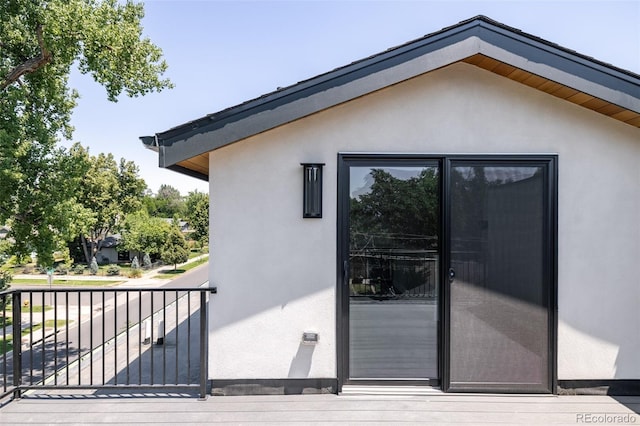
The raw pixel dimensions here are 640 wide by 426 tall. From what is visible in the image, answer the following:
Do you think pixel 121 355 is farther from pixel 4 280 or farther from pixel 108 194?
pixel 108 194

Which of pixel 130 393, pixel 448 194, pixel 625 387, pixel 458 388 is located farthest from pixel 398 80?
pixel 130 393

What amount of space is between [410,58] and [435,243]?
5.48 ft

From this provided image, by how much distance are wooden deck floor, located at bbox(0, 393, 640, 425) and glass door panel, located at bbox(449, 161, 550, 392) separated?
23 cm

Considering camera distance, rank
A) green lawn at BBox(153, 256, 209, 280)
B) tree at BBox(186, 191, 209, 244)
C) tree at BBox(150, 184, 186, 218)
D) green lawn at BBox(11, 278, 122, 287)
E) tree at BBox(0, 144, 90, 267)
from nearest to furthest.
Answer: tree at BBox(0, 144, 90, 267), green lawn at BBox(11, 278, 122, 287), green lawn at BBox(153, 256, 209, 280), tree at BBox(186, 191, 209, 244), tree at BBox(150, 184, 186, 218)

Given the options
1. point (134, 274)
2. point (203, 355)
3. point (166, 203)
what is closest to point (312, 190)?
point (203, 355)

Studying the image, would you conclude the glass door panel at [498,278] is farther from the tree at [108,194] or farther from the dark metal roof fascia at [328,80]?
the tree at [108,194]

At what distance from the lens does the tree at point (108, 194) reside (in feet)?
103

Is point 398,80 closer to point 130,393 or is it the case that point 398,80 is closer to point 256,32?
point 130,393

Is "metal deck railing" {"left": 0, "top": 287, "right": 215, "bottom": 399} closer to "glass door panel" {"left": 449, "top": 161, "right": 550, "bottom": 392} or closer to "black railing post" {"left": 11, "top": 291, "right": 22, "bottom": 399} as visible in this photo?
"black railing post" {"left": 11, "top": 291, "right": 22, "bottom": 399}

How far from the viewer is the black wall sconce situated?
332 cm

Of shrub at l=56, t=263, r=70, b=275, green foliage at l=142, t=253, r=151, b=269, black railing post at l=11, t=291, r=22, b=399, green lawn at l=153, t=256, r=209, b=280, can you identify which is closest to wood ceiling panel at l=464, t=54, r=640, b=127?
black railing post at l=11, t=291, r=22, b=399

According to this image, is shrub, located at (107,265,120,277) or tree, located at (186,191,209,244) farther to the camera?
tree, located at (186,191,209,244)

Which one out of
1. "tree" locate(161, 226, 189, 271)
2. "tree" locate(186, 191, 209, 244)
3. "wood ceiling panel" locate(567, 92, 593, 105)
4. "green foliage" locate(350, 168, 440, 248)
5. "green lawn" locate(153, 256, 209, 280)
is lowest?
"green lawn" locate(153, 256, 209, 280)

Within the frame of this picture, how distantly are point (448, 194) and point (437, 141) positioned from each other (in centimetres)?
51
